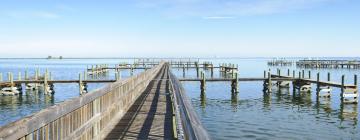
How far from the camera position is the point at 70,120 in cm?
638

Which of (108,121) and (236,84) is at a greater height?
(108,121)

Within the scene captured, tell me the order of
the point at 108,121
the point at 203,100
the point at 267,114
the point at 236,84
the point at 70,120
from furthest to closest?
the point at 236,84 < the point at 203,100 < the point at 267,114 < the point at 108,121 < the point at 70,120

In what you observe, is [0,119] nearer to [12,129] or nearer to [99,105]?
[99,105]

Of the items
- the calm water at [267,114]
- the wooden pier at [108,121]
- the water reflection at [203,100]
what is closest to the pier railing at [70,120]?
the wooden pier at [108,121]

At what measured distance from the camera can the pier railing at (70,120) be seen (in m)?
3.99

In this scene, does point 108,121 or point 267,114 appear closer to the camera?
point 108,121

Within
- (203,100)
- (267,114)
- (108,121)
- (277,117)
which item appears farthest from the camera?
(203,100)

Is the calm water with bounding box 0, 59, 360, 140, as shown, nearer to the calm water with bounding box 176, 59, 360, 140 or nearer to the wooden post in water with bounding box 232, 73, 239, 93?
the calm water with bounding box 176, 59, 360, 140

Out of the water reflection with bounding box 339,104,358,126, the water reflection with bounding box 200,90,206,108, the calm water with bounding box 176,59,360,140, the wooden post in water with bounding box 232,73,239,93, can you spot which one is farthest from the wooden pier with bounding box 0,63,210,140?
the wooden post in water with bounding box 232,73,239,93

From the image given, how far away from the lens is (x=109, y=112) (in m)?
11.0

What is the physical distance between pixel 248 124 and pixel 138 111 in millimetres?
10937

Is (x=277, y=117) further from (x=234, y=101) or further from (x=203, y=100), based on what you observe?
(x=203, y=100)

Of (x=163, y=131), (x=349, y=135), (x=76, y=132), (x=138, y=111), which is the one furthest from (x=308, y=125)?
(x=76, y=132)

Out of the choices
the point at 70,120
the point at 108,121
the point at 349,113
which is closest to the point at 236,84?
the point at 349,113
